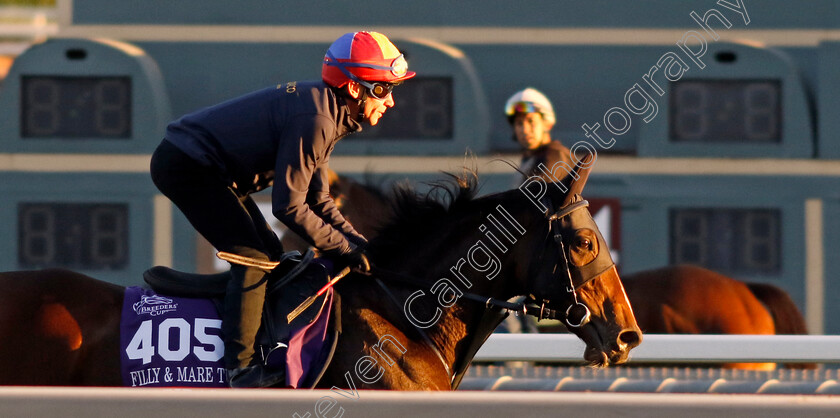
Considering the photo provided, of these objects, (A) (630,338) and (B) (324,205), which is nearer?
(A) (630,338)

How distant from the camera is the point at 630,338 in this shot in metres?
3.19

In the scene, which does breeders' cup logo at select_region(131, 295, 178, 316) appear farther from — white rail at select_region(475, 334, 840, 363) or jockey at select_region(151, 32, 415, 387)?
white rail at select_region(475, 334, 840, 363)

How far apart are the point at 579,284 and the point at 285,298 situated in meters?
0.90

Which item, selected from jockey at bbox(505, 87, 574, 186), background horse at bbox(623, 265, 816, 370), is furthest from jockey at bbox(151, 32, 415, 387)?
background horse at bbox(623, 265, 816, 370)

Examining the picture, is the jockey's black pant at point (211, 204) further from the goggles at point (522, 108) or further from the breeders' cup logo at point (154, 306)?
the goggles at point (522, 108)

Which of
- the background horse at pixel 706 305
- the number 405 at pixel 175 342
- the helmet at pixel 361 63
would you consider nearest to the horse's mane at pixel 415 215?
the helmet at pixel 361 63

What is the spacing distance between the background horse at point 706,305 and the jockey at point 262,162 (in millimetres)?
2602

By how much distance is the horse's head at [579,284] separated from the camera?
10.4 ft

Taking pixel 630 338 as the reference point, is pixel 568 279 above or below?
above

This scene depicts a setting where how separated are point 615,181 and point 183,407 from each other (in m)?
6.51

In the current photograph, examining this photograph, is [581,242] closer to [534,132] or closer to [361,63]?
[361,63]

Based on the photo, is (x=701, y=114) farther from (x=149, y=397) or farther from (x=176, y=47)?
(x=149, y=397)

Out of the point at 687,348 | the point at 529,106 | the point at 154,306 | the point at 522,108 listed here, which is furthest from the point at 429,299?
the point at 529,106

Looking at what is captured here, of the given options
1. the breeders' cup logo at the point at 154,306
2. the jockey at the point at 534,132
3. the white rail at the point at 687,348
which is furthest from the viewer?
the jockey at the point at 534,132
